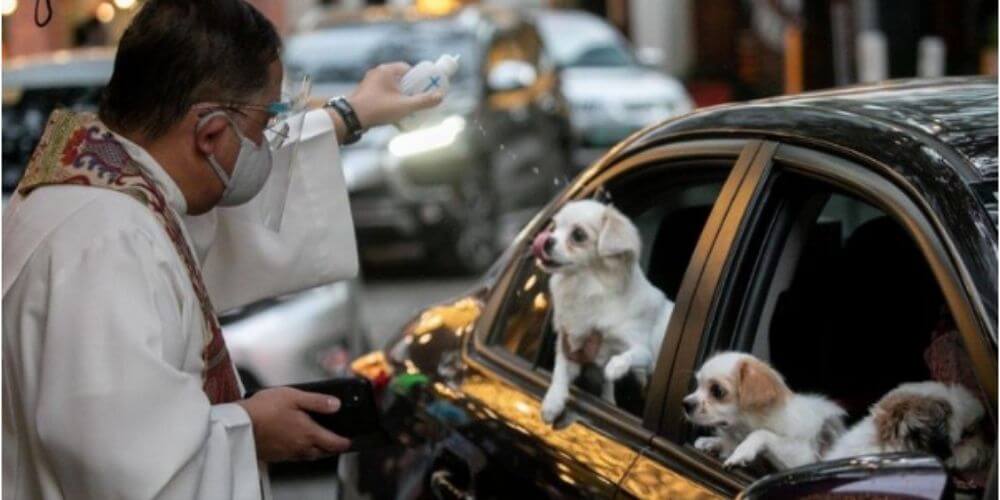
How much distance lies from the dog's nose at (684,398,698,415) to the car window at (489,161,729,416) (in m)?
0.33

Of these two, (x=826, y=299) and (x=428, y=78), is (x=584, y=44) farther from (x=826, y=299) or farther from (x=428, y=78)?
(x=826, y=299)

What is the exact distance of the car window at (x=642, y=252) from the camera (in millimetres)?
4152

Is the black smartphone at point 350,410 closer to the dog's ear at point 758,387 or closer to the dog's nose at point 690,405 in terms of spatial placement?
the dog's nose at point 690,405

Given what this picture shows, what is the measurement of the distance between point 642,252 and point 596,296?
0.15 m

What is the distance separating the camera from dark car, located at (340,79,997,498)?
3215 millimetres

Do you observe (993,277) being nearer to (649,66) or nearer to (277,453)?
(277,453)

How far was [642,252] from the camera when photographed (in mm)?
4434

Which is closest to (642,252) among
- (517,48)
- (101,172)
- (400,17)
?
(101,172)

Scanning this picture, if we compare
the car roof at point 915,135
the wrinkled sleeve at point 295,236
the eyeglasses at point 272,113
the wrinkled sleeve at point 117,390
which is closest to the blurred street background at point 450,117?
the wrinkled sleeve at point 295,236

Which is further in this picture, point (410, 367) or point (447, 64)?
point (410, 367)

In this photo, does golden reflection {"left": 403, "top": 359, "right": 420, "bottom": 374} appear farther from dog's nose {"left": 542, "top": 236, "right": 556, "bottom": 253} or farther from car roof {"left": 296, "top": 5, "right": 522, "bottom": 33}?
car roof {"left": 296, "top": 5, "right": 522, "bottom": 33}

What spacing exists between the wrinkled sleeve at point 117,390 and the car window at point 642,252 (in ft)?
3.36

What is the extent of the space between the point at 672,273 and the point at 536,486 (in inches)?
20.9

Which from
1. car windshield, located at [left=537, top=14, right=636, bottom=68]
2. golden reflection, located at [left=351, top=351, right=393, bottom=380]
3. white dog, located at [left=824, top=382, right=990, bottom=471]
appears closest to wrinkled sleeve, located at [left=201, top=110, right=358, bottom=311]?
golden reflection, located at [left=351, top=351, right=393, bottom=380]
